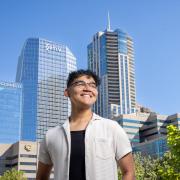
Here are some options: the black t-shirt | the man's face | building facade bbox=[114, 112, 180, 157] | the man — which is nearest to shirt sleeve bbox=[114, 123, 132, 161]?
the man

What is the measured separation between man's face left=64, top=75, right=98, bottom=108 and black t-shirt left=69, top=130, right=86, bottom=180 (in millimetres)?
383

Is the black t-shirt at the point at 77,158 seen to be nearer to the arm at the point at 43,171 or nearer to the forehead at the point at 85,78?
the arm at the point at 43,171

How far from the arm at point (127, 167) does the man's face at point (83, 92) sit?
0.72 meters

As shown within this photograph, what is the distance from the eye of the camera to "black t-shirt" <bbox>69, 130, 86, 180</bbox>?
3947 mm

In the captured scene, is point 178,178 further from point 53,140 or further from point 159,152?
point 159,152

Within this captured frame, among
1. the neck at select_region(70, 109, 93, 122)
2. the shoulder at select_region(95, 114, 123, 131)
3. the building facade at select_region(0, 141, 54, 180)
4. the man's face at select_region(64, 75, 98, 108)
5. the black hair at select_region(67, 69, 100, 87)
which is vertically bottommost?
the shoulder at select_region(95, 114, 123, 131)

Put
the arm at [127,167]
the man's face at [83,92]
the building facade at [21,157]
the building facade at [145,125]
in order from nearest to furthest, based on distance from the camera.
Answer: the arm at [127,167], the man's face at [83,92], the building facade at [21,157], the building facade at [145,125]

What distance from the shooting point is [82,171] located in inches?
156

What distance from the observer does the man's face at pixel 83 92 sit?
14.1ft

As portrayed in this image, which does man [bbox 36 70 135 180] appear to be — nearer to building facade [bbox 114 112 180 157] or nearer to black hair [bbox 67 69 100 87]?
black hair [bbox 67 69 100 87]

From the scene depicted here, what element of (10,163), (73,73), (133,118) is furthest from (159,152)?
(73,73)

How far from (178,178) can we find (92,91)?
54.4 ft

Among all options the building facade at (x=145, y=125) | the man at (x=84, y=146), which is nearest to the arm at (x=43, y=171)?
the man at (x=84, y=146)

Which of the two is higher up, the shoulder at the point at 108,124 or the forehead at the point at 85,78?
the forehead at the point at 85,78
